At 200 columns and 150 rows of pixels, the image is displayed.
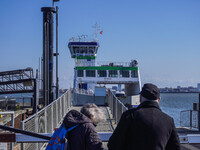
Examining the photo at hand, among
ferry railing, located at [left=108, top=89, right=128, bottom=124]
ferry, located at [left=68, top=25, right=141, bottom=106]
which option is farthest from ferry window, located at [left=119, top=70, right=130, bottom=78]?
ferry railing, located at [left=108, top=89, right=128, bottom=124]

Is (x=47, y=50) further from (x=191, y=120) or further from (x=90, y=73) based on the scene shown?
(x=90, y=73)

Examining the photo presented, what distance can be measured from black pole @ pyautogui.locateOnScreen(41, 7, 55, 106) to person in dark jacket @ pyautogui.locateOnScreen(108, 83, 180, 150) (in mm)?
10263

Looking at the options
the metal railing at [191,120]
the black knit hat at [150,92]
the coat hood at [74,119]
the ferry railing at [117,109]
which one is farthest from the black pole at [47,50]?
the black knit hat at [150,92]

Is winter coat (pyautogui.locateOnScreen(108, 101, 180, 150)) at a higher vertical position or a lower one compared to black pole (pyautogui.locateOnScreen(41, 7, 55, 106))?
lower

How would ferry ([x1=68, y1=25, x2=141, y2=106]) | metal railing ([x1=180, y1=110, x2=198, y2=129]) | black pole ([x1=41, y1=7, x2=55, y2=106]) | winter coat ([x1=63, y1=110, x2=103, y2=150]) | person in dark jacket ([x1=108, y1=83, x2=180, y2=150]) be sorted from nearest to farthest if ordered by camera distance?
1. person in dark jacket ([x1=108, y1=83, x2=180, y2=150])
2. winter coat ([x1=63, y1=110, x2=103, y2=150])
3. black pole ([x1=41, y1=7, x2=55, y2=106])
4. metal railing ([x1=180, y1=110, x2=198, y2=129])
5. ferry ([x1=68, y1=25, x2=141, y2=106])

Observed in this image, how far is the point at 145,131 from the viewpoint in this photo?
8.92 ft

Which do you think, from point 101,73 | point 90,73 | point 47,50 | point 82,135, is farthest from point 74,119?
point 101,73

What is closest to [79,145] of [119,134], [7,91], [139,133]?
[119,134]

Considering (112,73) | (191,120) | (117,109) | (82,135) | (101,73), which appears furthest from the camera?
(112,73)

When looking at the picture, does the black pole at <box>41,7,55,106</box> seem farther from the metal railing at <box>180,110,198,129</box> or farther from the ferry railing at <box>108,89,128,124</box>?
the metal railing at <box>180,110,198,129</box>

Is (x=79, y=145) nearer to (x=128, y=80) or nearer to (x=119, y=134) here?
(x=119, y=134)

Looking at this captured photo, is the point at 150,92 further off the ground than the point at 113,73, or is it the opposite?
the point at 113,73

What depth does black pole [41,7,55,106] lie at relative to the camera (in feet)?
42.4

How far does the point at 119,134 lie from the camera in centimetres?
278
